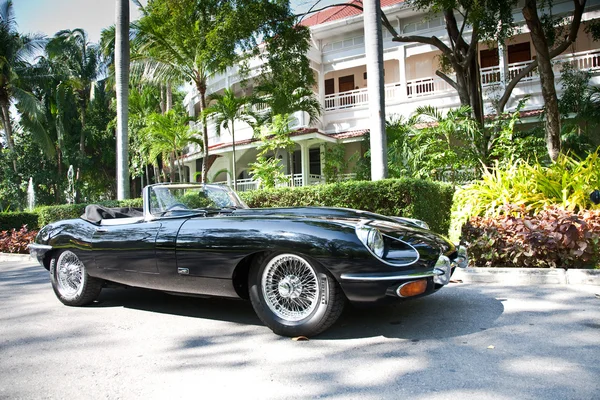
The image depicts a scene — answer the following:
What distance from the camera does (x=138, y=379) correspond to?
2.73 metres

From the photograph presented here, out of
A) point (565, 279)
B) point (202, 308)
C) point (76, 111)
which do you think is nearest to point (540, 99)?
point (565, 279)

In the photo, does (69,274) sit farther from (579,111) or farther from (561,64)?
(561,64)

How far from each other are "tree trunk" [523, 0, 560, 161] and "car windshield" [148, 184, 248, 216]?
25.5 feet

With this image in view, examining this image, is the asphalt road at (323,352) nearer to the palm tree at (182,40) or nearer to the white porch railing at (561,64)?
the palm tree at (182,40)

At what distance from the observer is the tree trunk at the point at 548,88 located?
982cm

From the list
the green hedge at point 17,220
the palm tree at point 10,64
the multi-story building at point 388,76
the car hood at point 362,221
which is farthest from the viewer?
the palm tree at point 10,64

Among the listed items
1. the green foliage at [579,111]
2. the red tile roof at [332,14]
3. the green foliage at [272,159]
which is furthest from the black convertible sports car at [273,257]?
the red tile roof at [332,14]

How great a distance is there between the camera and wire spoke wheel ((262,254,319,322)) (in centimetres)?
334

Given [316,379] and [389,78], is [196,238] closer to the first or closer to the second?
[316,379]

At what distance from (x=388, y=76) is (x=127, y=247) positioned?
1998 cm

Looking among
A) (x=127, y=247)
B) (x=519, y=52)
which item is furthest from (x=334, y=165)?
(x=127, y=247)

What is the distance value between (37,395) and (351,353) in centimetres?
186

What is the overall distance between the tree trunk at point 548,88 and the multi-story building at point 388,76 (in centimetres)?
Result: 671

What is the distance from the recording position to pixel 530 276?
5.14 meters
